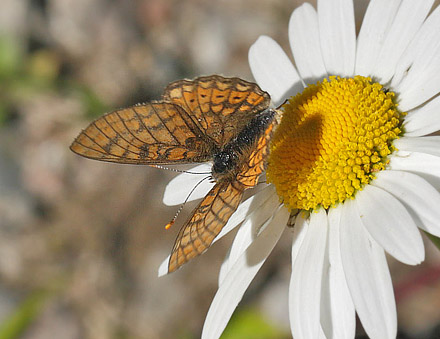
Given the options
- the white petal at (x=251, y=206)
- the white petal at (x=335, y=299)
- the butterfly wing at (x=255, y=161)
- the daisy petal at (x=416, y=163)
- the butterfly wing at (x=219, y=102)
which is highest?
the butterfly wing at (x=219, y=102)

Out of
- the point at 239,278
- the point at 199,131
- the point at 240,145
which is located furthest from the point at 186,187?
the point at 239,278

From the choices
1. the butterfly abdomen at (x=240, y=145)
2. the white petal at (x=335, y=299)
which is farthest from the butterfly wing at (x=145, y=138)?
the white petal at (x=335, y=299)

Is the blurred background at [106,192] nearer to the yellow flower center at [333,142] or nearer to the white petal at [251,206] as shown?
the white petal at [251,206]

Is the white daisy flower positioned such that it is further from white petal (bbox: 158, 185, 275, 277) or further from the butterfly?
the butterfly

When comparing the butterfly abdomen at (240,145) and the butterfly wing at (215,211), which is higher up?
the butterfly abdomen at (240,145)

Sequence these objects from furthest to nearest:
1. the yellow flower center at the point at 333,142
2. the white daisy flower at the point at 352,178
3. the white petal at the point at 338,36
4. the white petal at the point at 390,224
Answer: the white petal at the point at 338,36 → the yellow flower center at the point at 333,142 → the white daisy flower at the point at 352,178 → the white petal at the point at 390,224

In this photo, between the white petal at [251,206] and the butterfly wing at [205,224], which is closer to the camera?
the butterfly wing at [205,224]

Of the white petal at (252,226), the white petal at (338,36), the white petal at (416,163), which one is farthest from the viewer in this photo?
the white petal at (338,36)
